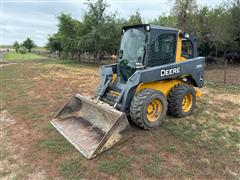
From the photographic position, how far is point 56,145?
3494 mm

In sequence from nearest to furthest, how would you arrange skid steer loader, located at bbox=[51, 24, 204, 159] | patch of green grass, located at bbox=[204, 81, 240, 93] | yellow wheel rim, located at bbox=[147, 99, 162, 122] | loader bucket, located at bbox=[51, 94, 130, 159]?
loader bucket, located at bbox=[51, 94, 130, 159], skid steer loader, located at bbox=[51, 24, 204, 159], yellow wheel rim, located at bbox=[147, 99, 162, 122], patch of green grass, located at bbox=[204, 81, 240, 93]

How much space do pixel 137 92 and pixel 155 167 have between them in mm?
1431

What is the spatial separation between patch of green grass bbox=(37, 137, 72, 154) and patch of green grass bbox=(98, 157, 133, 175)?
72 centimetres

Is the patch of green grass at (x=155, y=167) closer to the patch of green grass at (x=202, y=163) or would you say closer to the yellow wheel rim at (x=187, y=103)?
the patch of green grass at (x=202, y=163)

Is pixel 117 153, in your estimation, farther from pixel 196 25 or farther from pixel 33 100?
pixel 196 25

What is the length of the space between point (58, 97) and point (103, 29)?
10.8 meters

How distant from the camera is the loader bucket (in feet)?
10.6

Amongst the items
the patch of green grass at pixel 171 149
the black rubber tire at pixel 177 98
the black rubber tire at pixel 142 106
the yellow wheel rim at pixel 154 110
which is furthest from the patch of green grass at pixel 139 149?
the black rubber tire at pixel 177 98

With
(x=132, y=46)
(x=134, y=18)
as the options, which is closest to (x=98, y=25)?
(x=134, y=18)

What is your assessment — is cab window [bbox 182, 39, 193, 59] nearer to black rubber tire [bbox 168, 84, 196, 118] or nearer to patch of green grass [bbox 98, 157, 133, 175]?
black rubber tire [bbox 168, 84, 196, 118]

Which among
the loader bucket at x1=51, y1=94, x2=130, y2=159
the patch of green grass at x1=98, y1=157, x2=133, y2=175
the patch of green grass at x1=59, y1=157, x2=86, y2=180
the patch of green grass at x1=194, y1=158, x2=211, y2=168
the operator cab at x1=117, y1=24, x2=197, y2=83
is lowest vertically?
the patch of green grass at x1=59, y1=157, x2=86, y2=180

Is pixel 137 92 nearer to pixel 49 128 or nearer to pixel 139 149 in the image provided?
pixel 139 149

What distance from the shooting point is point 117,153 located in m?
3.23

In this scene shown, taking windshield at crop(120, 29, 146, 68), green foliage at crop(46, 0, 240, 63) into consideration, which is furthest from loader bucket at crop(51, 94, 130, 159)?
green foliage at crop(46, 0, 240, 63)
